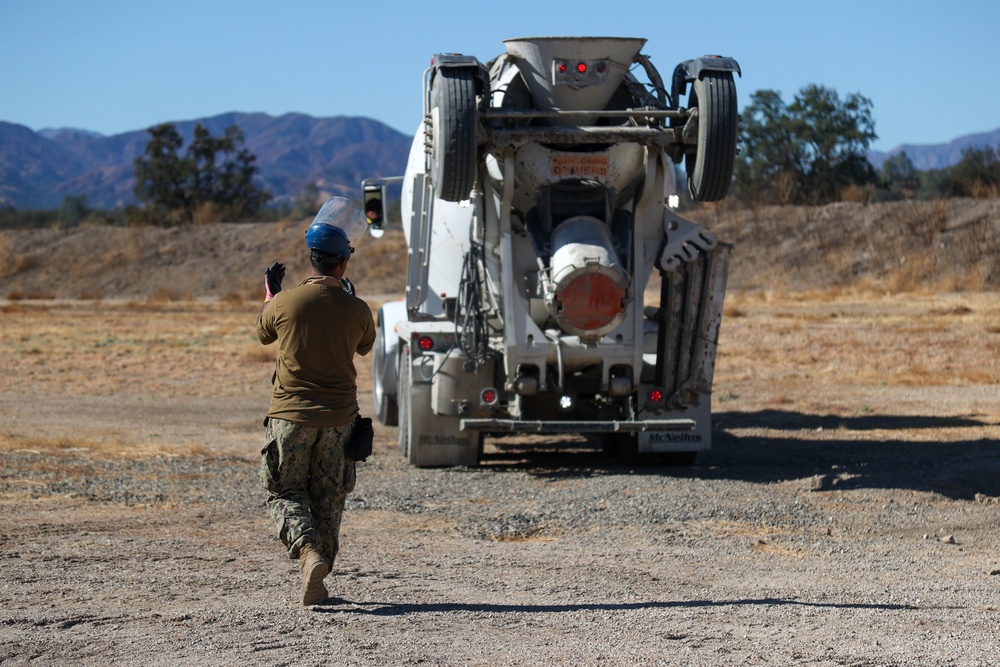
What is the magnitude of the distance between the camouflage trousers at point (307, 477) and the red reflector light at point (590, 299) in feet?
14.0

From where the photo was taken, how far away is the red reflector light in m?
10.4

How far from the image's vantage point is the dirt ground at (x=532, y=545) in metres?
5.71

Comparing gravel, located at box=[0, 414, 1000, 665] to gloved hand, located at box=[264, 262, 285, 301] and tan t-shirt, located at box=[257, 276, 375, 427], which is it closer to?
tan t-shirt, located at box=[257, 276, 375, 427]

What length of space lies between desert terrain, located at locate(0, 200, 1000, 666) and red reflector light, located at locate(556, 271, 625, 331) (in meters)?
1.39

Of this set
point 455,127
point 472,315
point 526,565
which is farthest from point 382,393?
point 526,565

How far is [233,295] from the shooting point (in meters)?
45.4

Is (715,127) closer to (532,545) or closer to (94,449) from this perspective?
(532,545)

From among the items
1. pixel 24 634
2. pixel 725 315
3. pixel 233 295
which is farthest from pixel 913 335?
pixel 233 295

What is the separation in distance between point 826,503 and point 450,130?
161 inches

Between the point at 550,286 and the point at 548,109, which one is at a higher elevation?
the point at 548,109

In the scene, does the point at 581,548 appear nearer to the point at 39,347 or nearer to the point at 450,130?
the point at 450,130

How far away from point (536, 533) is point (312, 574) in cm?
307

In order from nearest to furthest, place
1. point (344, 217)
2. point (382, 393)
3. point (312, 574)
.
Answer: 1. point (312, 574)
2. point (344, 217)
3. point (382, 393)

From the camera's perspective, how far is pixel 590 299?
414 inches
